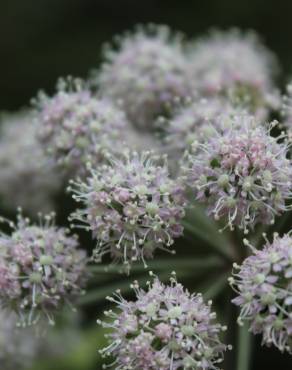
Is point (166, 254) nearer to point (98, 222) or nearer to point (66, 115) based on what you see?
point (66, 115)

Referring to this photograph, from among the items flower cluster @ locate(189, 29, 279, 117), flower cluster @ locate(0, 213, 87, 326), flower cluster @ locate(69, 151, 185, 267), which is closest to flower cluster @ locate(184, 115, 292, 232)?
flower cluster @ locate(69, 151, 185, 267)

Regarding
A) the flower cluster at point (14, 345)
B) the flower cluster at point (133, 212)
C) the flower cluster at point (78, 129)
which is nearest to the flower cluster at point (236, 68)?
the flower cluster at point (78, 129)

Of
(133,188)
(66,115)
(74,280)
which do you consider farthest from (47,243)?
(66,115)

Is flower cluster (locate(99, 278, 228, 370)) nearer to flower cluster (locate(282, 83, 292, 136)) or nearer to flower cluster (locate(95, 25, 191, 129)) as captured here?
flower cluster (locate(282, 83, 292, 136))

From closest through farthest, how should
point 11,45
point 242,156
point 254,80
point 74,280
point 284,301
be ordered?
point 284,301, point 242,156, point 74,280, point 254,80, point 11,45

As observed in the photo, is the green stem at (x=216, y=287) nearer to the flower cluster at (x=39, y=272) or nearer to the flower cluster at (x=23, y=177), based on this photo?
the flower cluster at (x=39, y=272)

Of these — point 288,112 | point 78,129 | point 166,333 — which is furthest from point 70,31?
point 166,333

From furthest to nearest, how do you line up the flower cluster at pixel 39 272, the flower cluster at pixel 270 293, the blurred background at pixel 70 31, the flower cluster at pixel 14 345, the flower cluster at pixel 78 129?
the blurred background at pixel 70 31
the flower cluster at pixel 14 345
the flower cluster at pixel 78 129
the flower cluster at pixel 39 272
the flower cluster at pixel 270 293
